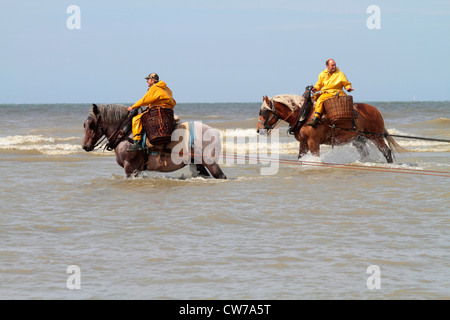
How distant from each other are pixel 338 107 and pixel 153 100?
396cm

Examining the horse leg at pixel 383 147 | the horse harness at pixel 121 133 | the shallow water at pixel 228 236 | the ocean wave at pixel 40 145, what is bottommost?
the shallow water at pixel 228 236

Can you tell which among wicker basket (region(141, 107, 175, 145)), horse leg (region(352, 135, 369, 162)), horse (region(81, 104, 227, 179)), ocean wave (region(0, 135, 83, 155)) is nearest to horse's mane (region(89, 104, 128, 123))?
horse (region(81, 104, 227, 179))

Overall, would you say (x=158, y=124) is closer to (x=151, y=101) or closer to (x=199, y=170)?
(x=151, y=101)

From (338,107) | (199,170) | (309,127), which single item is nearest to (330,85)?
(338,107)

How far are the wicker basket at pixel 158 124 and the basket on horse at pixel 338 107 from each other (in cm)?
360

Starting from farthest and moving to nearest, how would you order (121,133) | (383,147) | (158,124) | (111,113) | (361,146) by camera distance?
(361,146) → (383,147) → (111,113) → (121,133) → (158,124)

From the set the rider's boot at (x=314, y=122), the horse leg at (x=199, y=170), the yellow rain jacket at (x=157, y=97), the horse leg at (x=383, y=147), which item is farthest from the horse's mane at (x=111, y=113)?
the horse leg at (x=383, y=147)

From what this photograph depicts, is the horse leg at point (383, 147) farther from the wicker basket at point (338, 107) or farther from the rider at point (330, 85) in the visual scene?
the rider at point (330, 85)

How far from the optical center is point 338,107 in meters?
13.0

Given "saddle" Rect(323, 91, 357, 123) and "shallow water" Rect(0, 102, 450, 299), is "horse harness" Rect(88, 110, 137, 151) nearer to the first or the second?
"shallow water" Rect(0, 102, 450, 299)

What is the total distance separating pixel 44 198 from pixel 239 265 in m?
4.77

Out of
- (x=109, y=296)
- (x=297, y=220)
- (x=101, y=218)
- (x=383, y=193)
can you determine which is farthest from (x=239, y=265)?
(x=383, y=193)

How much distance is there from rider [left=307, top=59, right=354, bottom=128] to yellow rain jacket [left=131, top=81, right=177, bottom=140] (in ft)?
11.0

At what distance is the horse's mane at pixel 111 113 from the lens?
1107 cm
